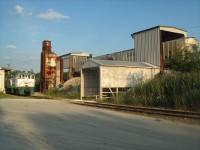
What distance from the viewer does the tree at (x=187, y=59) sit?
77.5ft

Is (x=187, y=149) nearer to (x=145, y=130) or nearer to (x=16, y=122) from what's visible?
(x=145, y=130)

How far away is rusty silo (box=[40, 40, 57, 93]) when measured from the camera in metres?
38.7

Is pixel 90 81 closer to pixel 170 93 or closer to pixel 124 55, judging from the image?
pixel 124 55

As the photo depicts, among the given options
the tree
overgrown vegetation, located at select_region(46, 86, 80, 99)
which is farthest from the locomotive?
the tree

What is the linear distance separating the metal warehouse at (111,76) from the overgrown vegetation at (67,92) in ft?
4.38

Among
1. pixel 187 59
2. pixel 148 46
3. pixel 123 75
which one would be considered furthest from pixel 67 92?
pixel 187 59

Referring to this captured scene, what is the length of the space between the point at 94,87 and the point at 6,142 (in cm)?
2161

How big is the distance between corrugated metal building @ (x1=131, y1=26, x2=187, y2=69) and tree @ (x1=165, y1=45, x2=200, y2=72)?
12.3 ft

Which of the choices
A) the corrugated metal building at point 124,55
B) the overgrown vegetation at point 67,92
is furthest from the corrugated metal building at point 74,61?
the overgrown vegetation at point 67,92

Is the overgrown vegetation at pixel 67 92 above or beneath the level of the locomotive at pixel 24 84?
beneath

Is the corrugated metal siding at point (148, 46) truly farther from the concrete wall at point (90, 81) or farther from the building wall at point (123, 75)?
the concrete wall at point (90, 81)

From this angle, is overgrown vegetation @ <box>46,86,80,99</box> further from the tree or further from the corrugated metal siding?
the tree

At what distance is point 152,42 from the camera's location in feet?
95.3

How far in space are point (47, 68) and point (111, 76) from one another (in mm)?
16327
